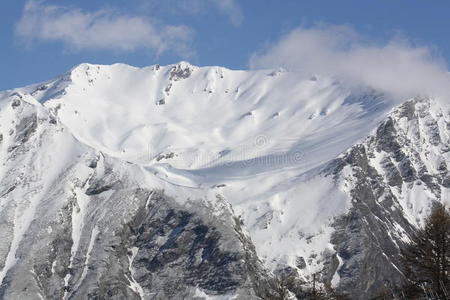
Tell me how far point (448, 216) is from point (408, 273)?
5.49 m

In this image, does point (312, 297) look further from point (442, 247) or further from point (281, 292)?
point (442, 247)

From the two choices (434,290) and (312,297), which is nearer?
(434,290)

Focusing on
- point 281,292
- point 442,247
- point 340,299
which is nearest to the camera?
point 442,247

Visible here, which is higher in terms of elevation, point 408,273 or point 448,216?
point 448,216

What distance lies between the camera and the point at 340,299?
270ft

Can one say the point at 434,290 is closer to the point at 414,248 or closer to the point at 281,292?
the point at 414,248

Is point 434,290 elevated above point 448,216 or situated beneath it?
situated beneath

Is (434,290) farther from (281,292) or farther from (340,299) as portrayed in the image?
(340,299)

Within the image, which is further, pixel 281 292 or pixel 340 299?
pixel 340 299

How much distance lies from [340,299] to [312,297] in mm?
12704

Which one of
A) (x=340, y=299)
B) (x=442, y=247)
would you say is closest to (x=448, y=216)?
(x=442, y=247)

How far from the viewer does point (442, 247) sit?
190 ft

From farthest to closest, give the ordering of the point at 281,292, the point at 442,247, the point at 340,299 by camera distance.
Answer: the point at 340,299 < the point at 281,292 < the point at 442,247

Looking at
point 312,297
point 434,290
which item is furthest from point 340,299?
point 434,290
